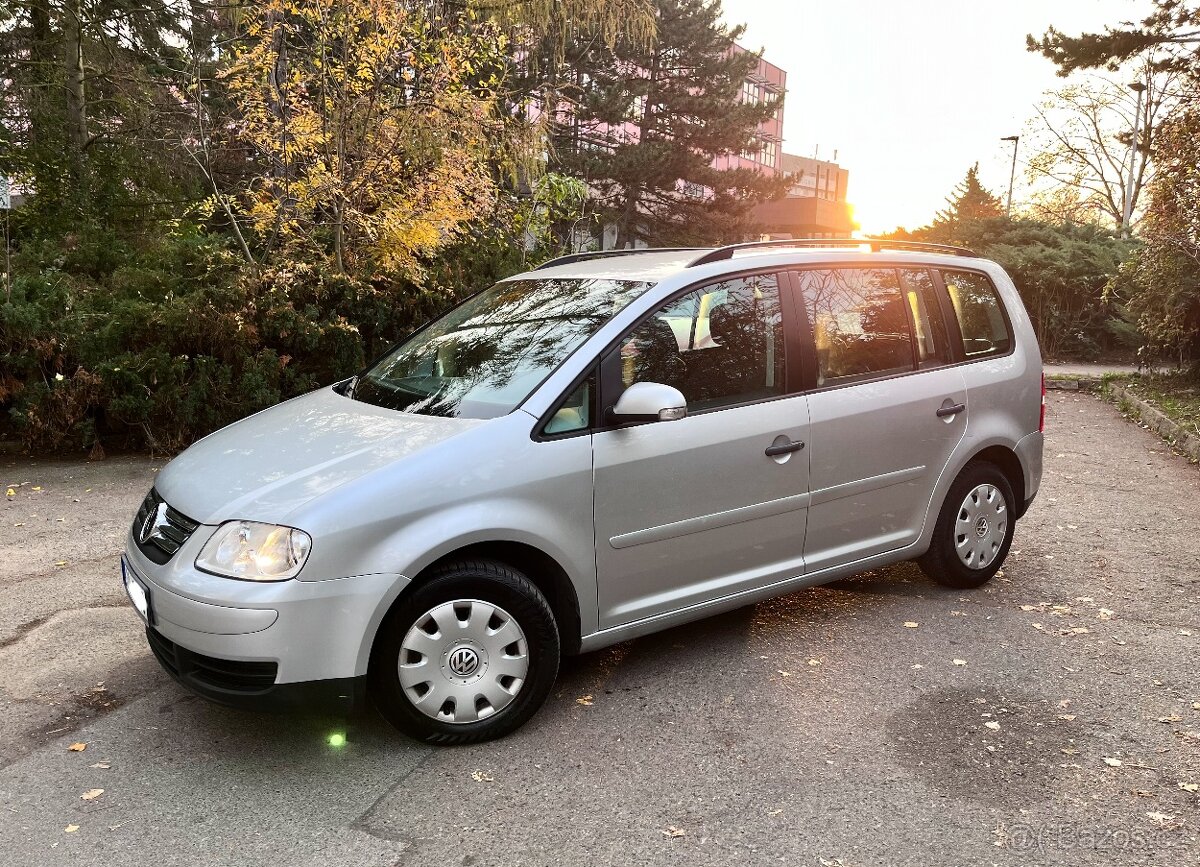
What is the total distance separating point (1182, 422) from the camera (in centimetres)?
1016

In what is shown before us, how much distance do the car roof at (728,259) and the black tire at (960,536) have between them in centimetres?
111

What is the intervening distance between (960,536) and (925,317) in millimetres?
1142

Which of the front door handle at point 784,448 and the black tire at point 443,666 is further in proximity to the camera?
the front door handle at point 784,448

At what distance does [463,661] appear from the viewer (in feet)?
11.1

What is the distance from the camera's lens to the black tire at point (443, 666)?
325 cm

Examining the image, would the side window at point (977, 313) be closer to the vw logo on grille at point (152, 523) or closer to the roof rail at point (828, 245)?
the roof rail at point (828, 245)

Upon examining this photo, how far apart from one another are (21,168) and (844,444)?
12758 millimetres

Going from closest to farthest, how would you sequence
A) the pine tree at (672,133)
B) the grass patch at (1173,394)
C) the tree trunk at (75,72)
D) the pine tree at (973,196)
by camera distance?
the grass patch at (1173,394) < the tree trunk at (75,72) < the pine tree at (672,133) < the pine tree at (973,196)

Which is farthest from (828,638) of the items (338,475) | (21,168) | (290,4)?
(21,168)

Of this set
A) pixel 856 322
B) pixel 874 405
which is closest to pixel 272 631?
pixel 874 405

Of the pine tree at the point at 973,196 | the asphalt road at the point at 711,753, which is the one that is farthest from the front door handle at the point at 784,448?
the pine tree at the point at 973,196

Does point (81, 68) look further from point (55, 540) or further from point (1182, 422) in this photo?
point (1182, 422)

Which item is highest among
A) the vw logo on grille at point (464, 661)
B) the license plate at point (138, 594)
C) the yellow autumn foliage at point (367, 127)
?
the yellow autumn foliage at point (367, 127)

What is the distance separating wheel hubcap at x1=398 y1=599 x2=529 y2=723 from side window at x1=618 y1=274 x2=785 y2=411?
1.04 meters
